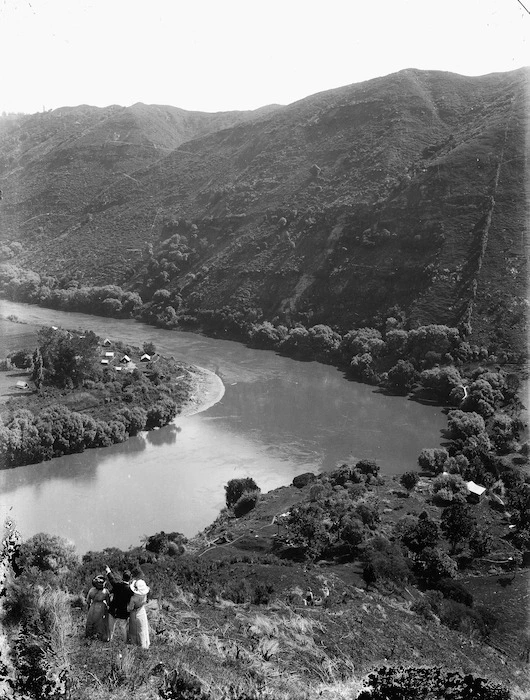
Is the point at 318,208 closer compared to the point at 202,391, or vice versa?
the point at 202,391

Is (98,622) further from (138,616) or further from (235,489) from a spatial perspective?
(235,489)

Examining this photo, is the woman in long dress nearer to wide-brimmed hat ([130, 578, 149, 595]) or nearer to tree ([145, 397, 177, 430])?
wide-brimmed hat ([130, 578, 149, 595])

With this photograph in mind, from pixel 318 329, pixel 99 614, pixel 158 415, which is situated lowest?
pixel 158 415

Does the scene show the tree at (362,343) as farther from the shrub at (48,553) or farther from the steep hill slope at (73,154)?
the steep hill slope at (73,154)

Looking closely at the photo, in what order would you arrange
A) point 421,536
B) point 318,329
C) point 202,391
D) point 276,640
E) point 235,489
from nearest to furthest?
1. point 276,640
2. point 421,536
3. point 235,489
4. point 202,391
5. point 318,329

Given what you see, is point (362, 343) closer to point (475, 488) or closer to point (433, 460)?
point (433, 460)

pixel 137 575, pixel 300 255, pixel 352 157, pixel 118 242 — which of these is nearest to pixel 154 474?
pixel 137 575

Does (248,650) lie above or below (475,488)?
above

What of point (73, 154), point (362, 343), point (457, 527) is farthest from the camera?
point (73, 154)

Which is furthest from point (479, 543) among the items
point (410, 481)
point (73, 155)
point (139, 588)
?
point (73, 155)
